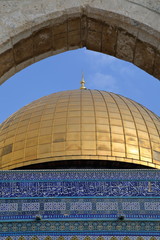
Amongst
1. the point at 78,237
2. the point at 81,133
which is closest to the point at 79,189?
the point at 78,237

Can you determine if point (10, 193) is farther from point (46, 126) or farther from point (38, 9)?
point (38, 9)

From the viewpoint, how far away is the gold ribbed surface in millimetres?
12414

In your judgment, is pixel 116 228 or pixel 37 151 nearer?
pixel 116 228

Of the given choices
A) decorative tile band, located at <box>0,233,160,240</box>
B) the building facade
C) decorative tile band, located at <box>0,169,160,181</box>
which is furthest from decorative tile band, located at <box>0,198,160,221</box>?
decorative tile band, located at <box>0,169,160,181</box>

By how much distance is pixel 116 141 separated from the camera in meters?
12.7

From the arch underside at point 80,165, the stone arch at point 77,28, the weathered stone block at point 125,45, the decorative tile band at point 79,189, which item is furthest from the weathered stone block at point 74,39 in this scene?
the arch underside at point 80,165

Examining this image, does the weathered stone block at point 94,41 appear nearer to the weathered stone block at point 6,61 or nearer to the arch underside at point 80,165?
the weathered stone block at point 6,61

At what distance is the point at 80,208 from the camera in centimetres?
904

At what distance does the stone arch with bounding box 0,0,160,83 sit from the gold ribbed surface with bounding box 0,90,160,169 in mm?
8708

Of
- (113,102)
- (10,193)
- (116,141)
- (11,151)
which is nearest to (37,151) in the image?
(11,151)

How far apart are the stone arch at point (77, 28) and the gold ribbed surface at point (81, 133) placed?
8.71 m

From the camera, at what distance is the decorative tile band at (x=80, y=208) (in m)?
8.86

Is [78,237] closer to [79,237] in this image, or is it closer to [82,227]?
[79,237]

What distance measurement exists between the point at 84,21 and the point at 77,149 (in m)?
8.94
